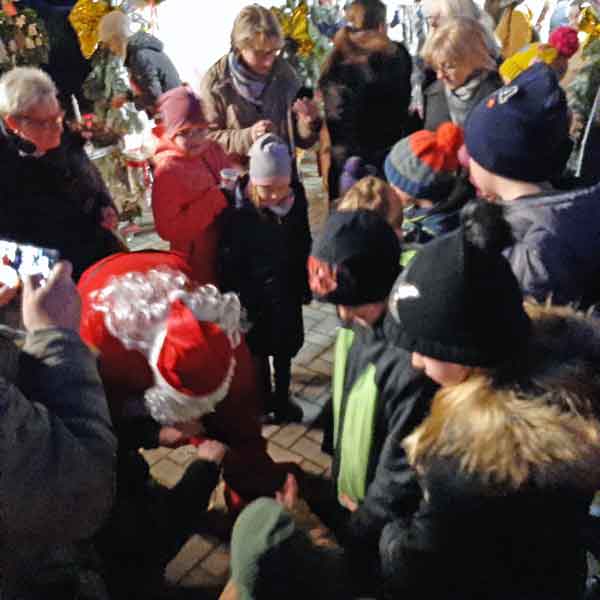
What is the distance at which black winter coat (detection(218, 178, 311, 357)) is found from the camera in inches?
114

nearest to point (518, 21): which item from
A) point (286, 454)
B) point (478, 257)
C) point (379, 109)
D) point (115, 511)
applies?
point (379, 109)

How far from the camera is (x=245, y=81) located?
4.02 m

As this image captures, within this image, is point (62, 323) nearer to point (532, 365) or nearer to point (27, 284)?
point (27, 284)

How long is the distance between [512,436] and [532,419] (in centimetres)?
6

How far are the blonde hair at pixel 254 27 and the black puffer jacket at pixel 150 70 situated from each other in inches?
76.2

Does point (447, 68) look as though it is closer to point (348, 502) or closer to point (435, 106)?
point (435, 106)

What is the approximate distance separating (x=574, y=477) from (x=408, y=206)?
73.6 inches

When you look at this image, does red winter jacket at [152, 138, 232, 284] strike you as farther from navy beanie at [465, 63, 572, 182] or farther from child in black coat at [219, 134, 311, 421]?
navy beanie at [465, 63, 572, 182]

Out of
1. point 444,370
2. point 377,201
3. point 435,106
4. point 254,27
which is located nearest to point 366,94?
point 435,106

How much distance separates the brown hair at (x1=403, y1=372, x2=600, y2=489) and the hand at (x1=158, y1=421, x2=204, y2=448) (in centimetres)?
102

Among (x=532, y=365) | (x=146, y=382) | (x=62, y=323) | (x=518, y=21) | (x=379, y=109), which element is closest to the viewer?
(x=532, y=365)

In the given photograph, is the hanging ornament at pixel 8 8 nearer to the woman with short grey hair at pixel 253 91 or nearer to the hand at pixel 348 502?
the woman with short grey hair at pixel 253 91

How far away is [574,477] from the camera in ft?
3.93

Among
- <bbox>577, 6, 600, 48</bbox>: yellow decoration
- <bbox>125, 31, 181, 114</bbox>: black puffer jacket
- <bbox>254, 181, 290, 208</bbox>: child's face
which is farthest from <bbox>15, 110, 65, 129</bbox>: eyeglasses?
<bbox>577, 6, 600, 48</bbox>: yellow decoration
